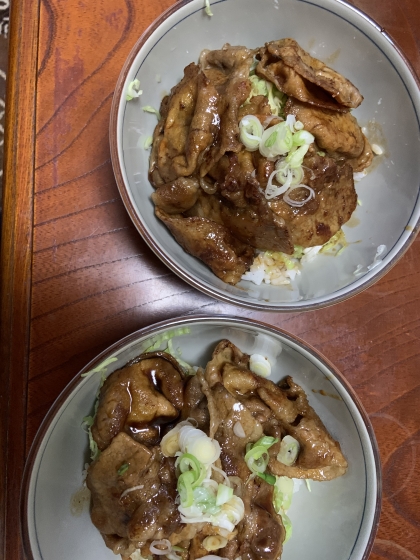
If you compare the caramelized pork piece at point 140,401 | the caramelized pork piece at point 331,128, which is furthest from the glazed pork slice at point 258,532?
the caramelized pork piece at point 331,128

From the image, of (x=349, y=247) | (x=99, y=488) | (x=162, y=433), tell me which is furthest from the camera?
(x=349, y=247)

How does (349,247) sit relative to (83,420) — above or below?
above

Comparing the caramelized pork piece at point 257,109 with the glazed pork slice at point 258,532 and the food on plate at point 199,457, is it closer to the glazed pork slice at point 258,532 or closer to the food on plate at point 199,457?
the food on plate at point 199,457

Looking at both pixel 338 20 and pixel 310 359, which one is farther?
pixel 338 20

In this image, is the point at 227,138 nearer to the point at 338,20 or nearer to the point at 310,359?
the point at 338,20

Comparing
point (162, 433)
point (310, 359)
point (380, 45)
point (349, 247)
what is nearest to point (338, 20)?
point (380, 45)

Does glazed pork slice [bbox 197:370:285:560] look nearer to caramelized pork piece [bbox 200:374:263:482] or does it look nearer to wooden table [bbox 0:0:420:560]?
caramelized pork piece [bbox 200:374:263:482]
